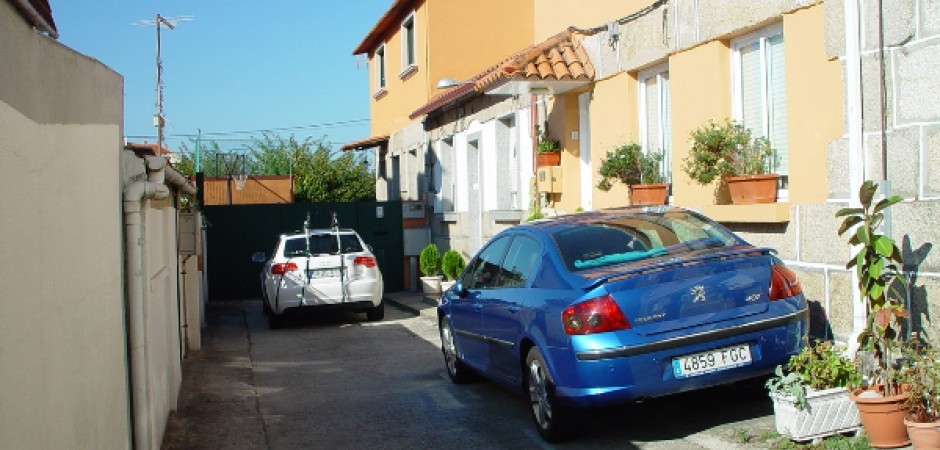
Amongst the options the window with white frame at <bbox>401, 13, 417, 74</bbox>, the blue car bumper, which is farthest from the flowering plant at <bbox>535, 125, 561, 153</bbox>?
the window with white frame at <bbox>401, 13, 417, 74</bbox>

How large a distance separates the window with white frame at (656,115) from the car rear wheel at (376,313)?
6.07m

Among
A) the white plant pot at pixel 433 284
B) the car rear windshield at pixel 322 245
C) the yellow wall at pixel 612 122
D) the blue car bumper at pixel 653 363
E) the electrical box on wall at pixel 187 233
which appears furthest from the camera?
the white plant pot at pixel 433 284

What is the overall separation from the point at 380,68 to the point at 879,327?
69.8 ft

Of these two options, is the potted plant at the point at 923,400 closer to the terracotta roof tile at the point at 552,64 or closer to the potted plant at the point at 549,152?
the terracotta roof tile at the point at 552,64

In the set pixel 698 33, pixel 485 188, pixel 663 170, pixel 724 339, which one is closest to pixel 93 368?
pixel 724 339

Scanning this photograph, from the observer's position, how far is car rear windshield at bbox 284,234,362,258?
15.8 meters

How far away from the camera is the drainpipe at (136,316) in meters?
5.75

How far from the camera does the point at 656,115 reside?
11625mm

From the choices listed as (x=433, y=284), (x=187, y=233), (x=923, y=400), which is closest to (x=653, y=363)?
(x=923, y=400)

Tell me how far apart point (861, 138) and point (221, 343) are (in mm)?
9794

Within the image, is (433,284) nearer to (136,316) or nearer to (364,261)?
(364,261)

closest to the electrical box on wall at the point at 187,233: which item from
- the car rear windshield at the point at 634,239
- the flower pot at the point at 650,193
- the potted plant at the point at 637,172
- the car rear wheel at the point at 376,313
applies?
the car rear wheel at the point at 376,313

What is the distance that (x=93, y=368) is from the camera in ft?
14.7

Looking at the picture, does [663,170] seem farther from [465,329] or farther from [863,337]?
[863,337]
